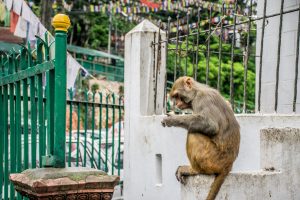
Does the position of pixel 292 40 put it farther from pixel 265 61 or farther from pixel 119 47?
pixel 119 47

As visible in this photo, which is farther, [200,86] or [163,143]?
[163,143]

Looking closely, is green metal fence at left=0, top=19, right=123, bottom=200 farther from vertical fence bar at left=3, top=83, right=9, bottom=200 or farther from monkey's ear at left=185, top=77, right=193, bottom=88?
monkey's ear at left=185, top=77, right=193, bottom=88

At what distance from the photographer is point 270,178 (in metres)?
4.34

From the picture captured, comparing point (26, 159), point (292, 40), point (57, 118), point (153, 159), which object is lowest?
point (153, 159)

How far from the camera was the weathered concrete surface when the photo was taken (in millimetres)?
4324

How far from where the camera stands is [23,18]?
10.2 meters

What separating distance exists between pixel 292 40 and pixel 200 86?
8.54 feet

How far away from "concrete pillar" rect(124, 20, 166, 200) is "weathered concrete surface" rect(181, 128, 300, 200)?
2.73m

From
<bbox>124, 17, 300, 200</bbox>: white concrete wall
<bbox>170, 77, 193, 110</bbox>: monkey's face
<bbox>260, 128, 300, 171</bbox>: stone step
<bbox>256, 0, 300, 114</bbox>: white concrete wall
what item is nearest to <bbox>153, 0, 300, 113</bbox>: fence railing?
<bbox>256, 0, 300, 114</bbox>: white concrete wall

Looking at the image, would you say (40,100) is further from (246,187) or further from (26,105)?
(246,187)

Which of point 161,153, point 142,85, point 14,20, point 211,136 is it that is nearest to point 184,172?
point 211,136

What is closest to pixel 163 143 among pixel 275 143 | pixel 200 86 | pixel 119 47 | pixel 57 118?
pixel 200 86

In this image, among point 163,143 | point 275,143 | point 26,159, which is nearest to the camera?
point 26,159

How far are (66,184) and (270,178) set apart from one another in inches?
80.7
